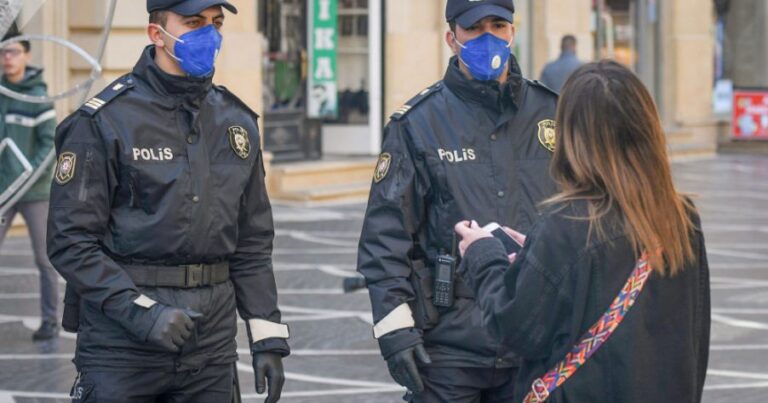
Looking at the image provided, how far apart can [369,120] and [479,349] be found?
52.0 feet

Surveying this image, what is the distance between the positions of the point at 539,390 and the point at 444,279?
104 cm

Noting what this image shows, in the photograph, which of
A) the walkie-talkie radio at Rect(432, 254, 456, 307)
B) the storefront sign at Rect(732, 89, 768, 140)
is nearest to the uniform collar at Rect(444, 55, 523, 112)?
the walkie-talkie radio at Rect(432, 254, 456, 307)

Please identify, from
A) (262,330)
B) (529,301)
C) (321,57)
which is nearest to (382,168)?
(262,330)

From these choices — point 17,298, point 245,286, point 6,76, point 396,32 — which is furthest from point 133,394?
point 396,32

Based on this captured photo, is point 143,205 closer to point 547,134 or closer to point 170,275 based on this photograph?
point 170,275

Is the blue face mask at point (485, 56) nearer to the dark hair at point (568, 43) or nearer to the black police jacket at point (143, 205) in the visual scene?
the black police jacket at point (143, 205)

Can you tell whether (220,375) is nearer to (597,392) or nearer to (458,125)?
(458,125)

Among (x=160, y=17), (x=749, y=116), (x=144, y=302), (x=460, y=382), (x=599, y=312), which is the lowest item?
(x=749, y=116)

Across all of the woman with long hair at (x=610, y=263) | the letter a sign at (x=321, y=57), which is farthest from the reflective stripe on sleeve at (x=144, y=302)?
the letter a sign at (x=321, y=57)

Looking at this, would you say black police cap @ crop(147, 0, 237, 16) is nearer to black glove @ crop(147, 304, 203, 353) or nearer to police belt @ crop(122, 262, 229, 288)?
police belt @ crop(122, 262, 229, 288)

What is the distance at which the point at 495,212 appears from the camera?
4844 mm

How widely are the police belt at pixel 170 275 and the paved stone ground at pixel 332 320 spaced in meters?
1.59

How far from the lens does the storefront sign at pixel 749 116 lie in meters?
26.5

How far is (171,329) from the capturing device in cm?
439
